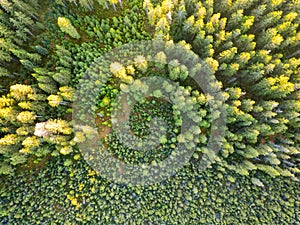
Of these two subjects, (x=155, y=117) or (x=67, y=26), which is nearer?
(x=67, y=26)

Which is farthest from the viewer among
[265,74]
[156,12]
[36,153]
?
[265,74]

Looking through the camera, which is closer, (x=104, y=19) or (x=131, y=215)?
(x=131, y=215)

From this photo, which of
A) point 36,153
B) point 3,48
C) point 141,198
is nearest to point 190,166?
point 141,198

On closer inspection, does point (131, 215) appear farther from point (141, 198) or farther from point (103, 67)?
point (103, 67)

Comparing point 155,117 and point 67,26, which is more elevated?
point 67,26

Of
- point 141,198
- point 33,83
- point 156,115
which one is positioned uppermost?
point 156,115

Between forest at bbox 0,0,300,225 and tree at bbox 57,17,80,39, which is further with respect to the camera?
forest at bbox 0,0,300,225

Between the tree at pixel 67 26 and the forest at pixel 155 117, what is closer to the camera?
the tree at pixel 67 26

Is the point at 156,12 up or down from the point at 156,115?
up
